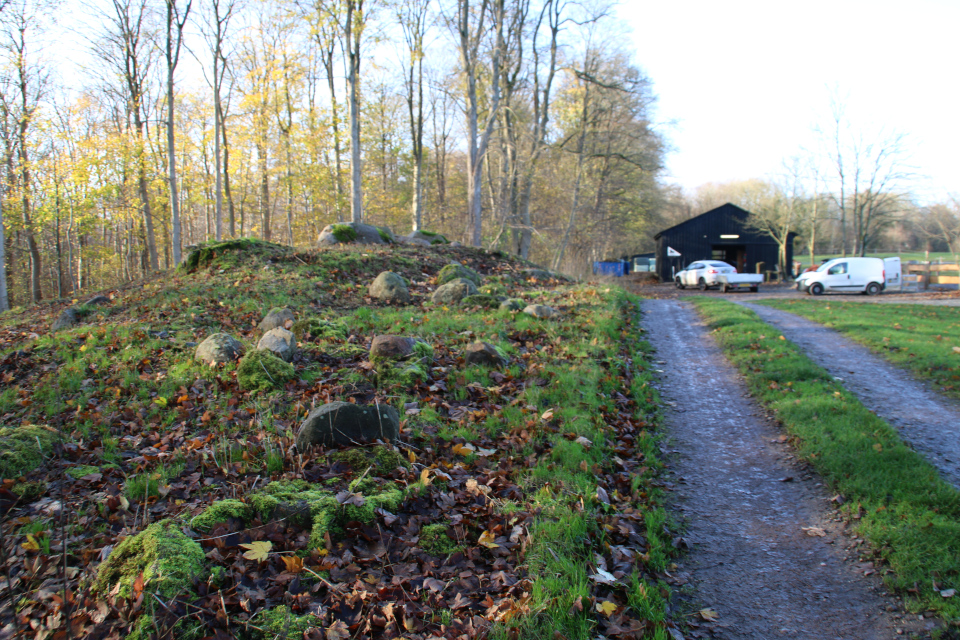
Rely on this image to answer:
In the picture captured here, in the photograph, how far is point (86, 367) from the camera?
24.6 ft

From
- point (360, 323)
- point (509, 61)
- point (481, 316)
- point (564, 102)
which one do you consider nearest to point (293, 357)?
point (360, 323)

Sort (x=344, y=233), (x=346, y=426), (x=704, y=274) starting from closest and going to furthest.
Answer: (x=346, y=426), (x=344, y=233), (x=704, y=274)

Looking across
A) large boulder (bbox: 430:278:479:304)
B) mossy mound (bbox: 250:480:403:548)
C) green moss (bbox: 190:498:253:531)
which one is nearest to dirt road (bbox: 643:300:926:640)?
mossy mound (bbox: 250:480:403:548)

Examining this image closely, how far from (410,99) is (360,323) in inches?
966

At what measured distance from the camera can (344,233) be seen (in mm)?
18078

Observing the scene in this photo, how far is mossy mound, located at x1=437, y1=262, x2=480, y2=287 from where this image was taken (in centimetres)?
1408

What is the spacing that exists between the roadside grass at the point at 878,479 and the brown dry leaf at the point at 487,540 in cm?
280

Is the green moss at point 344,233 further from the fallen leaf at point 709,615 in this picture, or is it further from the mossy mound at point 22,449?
the fallen leaf at point 709,615

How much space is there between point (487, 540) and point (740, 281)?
27.8 m

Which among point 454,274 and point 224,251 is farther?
point 224,251

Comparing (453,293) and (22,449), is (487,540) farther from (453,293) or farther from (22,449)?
(453,293)

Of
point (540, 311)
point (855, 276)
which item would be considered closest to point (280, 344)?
point (540, 311)

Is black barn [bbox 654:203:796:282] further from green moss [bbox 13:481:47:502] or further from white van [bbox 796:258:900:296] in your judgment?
green moss [bbox 13:481:47:502]

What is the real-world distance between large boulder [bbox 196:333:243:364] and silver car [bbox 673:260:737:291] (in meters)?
27.3
